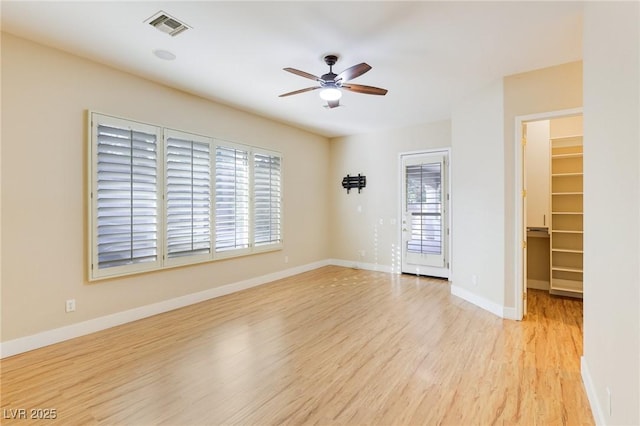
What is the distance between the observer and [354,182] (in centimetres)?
695

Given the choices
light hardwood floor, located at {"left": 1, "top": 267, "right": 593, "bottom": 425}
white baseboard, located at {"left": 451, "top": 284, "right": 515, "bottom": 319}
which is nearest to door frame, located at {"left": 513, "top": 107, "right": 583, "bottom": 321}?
white baseboard, located at {"left": 451, "top": 284, "right": 515, "bottom": 319}

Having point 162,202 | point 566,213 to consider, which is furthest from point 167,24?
point 566,213

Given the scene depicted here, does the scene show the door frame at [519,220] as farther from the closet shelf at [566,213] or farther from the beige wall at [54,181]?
the beige wall at [54,181]

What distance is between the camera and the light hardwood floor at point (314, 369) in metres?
2.08

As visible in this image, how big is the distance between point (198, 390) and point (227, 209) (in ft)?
9.79

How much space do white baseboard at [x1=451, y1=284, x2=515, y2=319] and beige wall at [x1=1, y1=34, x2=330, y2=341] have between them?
4036mm

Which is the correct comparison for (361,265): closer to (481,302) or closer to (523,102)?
(481,302)

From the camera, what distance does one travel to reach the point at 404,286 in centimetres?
536

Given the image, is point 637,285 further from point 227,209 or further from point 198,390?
point 227,209

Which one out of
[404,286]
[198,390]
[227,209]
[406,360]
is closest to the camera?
[198,390]

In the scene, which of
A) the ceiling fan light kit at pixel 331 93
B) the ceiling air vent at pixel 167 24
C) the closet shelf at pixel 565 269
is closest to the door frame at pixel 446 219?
the closet shelf at pixel 565 269

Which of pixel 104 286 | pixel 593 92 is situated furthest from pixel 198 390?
pixel 593 92

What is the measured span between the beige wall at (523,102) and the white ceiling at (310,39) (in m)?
0.14

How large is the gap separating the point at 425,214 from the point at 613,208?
14.2 feet
